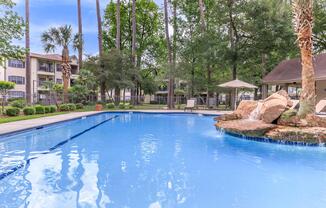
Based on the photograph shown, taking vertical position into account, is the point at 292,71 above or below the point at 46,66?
below

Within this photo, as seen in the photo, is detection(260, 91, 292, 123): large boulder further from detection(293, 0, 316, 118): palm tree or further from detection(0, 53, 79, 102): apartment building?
detection(0, 53, 79, 102): apartment building

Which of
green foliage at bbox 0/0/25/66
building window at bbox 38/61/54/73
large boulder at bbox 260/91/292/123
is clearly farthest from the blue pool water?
building window at bbox 38/61/54/73

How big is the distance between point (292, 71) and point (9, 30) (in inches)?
673

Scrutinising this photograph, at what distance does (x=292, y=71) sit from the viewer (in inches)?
788

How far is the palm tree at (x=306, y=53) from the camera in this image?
1009cm

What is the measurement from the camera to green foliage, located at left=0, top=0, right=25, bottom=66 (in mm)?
10562

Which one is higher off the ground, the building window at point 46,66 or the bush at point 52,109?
the building window at point 46,66

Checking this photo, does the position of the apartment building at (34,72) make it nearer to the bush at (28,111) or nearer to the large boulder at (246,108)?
the bush at (28,111)

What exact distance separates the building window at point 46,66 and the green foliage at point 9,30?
104ft

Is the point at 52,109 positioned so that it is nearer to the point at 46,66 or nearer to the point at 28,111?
the point at 28,111

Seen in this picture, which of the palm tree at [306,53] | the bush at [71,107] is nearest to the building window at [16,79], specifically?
the bush at [71,107]

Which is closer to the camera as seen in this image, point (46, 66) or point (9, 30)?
point (9, 30)

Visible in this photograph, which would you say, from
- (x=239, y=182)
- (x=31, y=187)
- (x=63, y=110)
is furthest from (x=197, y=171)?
(x=63, y=110)

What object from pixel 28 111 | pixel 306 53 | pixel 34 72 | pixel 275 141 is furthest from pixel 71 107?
pixel 34 72
